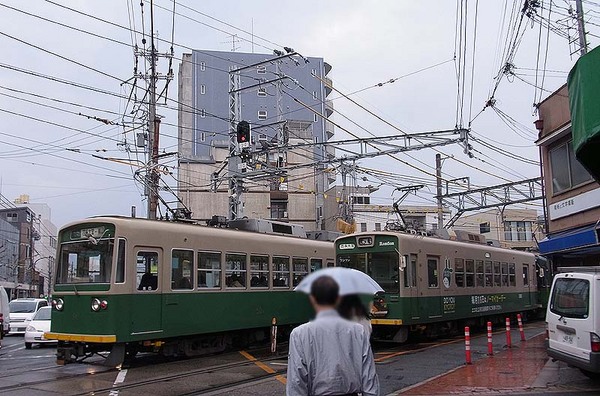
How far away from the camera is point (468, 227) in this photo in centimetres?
6719

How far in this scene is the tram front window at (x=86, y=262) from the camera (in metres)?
12.2

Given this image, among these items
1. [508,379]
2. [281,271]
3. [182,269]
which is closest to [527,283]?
[281,271]

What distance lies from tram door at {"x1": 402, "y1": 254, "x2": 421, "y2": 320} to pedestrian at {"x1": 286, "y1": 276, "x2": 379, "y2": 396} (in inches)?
485

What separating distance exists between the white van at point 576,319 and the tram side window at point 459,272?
8.00 metres

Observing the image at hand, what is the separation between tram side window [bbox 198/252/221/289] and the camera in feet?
45.4

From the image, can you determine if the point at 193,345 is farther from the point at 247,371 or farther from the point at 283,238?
the point at 283,238

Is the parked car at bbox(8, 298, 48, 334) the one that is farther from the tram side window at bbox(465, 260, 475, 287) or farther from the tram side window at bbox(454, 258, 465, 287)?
the tram side window at bbox(465, 260, 475, 287)

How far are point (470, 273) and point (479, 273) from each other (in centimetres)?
84

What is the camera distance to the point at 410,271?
16234mm

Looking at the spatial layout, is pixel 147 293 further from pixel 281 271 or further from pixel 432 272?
pixel 432 272

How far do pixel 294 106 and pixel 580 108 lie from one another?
5646 centimetres

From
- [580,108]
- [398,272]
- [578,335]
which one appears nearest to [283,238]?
[398,272]

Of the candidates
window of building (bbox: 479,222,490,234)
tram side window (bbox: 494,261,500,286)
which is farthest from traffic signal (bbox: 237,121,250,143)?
window of building (bbox: 479,222,490,234)

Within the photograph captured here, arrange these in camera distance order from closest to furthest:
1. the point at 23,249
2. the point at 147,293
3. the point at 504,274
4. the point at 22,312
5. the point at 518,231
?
the point at 147,293 → the point at 504,274 → the point at 22,312 → the point at 518,231 → the point at 23,249
